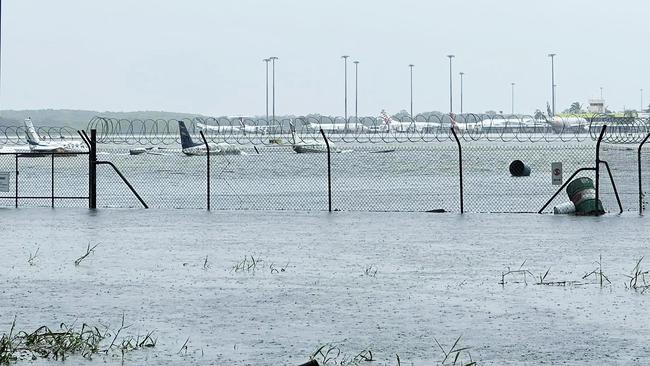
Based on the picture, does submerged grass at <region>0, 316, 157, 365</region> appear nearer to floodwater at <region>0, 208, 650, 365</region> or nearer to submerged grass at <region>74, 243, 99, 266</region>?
floodwater at <region>0, 208, 650, 365</region>

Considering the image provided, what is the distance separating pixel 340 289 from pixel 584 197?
13600mm

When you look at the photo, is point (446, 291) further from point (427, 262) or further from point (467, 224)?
point (467, 224)

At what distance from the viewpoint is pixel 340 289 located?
15430 millimetres

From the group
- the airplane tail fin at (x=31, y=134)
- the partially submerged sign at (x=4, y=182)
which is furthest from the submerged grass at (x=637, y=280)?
the airplane tail fin at (x=31, y=134)

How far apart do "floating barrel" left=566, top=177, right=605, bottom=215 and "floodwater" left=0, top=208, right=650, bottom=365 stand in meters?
1.87

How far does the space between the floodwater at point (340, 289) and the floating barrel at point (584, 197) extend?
1866 millimetres

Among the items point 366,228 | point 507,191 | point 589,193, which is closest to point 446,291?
point 366,228

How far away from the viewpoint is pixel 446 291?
49.9 ft

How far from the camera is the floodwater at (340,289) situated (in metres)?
11.4

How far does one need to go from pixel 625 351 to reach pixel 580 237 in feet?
38.0

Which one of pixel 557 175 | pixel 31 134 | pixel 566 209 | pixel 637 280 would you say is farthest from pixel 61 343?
pixel 31 134

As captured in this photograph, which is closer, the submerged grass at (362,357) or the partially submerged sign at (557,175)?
the submerged grass at (362,357)

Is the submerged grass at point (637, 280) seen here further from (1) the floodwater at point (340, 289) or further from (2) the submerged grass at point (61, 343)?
(2) the submerged grass at point (61, 343)

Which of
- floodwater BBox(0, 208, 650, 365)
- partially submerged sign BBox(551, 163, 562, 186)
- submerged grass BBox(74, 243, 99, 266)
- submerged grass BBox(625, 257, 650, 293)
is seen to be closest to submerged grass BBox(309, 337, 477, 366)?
floodwater BBox(0, 208, 650, 365)
